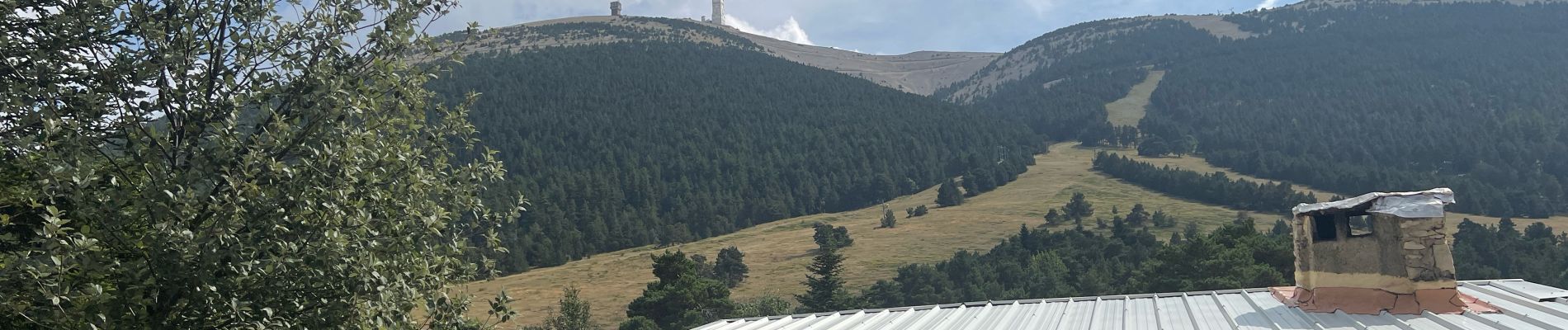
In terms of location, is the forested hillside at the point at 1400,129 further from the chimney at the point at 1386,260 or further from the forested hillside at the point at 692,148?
the chimney at the point at 1386,260

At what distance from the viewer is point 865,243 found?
99000mm

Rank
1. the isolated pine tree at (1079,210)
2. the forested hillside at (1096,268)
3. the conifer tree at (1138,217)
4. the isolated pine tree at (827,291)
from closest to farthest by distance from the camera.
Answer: the forested hillside at (1096,268) → the isolated pine tree at (827,291) → the conifer tree at (1138,217) → the isolated pine tree at (1079,210)

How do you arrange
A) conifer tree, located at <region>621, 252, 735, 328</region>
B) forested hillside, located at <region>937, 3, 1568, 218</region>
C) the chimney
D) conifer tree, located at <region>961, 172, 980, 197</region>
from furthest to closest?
conifer tree, located at <region>961, 172, 980, 197</region> → forested hillside, located at <region>937, 3, 1568, 218</region> → conifer tree, located at <region>621, 252, 735, 328</region> → the chimney

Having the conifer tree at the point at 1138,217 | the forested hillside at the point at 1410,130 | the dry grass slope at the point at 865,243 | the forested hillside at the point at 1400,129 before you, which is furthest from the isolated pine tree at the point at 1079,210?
the forested hillside at the point at 1400,129

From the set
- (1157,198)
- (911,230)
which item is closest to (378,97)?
(911,230)

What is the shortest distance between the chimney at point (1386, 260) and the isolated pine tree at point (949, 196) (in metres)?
106

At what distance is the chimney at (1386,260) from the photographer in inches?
607

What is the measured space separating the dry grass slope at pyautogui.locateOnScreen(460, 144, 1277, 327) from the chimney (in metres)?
53.3

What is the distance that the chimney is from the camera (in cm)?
1542

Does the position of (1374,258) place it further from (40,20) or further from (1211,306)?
(40,20)

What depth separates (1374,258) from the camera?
1595 cm

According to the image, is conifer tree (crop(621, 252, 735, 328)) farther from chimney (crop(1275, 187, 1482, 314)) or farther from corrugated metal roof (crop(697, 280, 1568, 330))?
chimney (crop(1275, 187, 1482, 314))

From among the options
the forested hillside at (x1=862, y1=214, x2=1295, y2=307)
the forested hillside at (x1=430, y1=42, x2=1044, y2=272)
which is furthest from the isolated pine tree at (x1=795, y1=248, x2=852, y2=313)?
the forested hillside at (x1=430, y1=42, x2=1044, y2=272)

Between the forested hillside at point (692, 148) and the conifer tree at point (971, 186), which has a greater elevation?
the forested hillside at point (692, 148)
